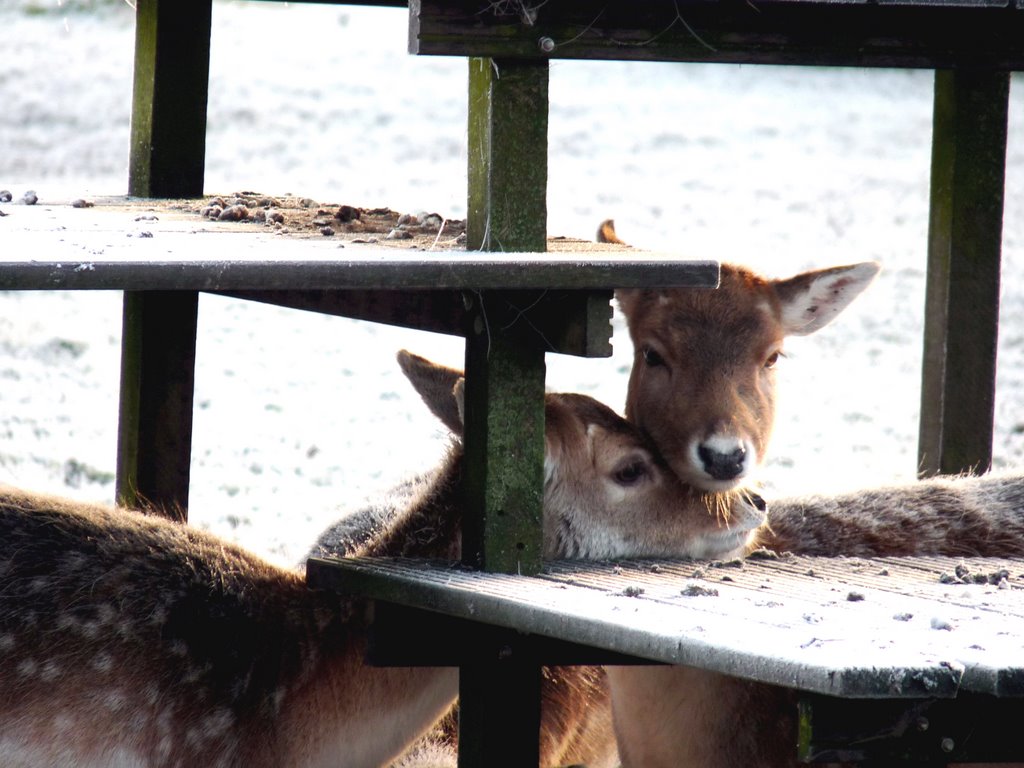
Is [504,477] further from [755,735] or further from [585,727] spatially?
[585,727]

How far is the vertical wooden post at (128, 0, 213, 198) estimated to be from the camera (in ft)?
19.5

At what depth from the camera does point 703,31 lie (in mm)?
4141

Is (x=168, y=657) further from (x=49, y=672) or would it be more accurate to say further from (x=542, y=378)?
(x=542, y=378)

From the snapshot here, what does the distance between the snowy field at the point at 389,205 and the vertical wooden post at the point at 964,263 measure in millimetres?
587

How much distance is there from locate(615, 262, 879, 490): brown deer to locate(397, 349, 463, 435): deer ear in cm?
66

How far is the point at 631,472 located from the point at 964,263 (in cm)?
159

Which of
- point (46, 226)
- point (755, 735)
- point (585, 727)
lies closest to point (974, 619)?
point (755, 735)

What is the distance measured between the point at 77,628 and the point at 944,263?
3158mm

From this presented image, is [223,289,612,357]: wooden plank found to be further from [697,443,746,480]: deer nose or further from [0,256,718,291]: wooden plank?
[697,443,746,480]: deer nose

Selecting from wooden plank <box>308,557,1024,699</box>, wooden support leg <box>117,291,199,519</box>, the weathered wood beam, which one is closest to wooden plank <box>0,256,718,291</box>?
wooden plank <box>308,557,1024,699</box>

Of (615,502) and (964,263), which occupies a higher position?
(964,263)

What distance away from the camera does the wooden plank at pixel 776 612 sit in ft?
9.85

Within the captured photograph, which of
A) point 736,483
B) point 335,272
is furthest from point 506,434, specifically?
point 736,483

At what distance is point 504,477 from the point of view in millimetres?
4141
